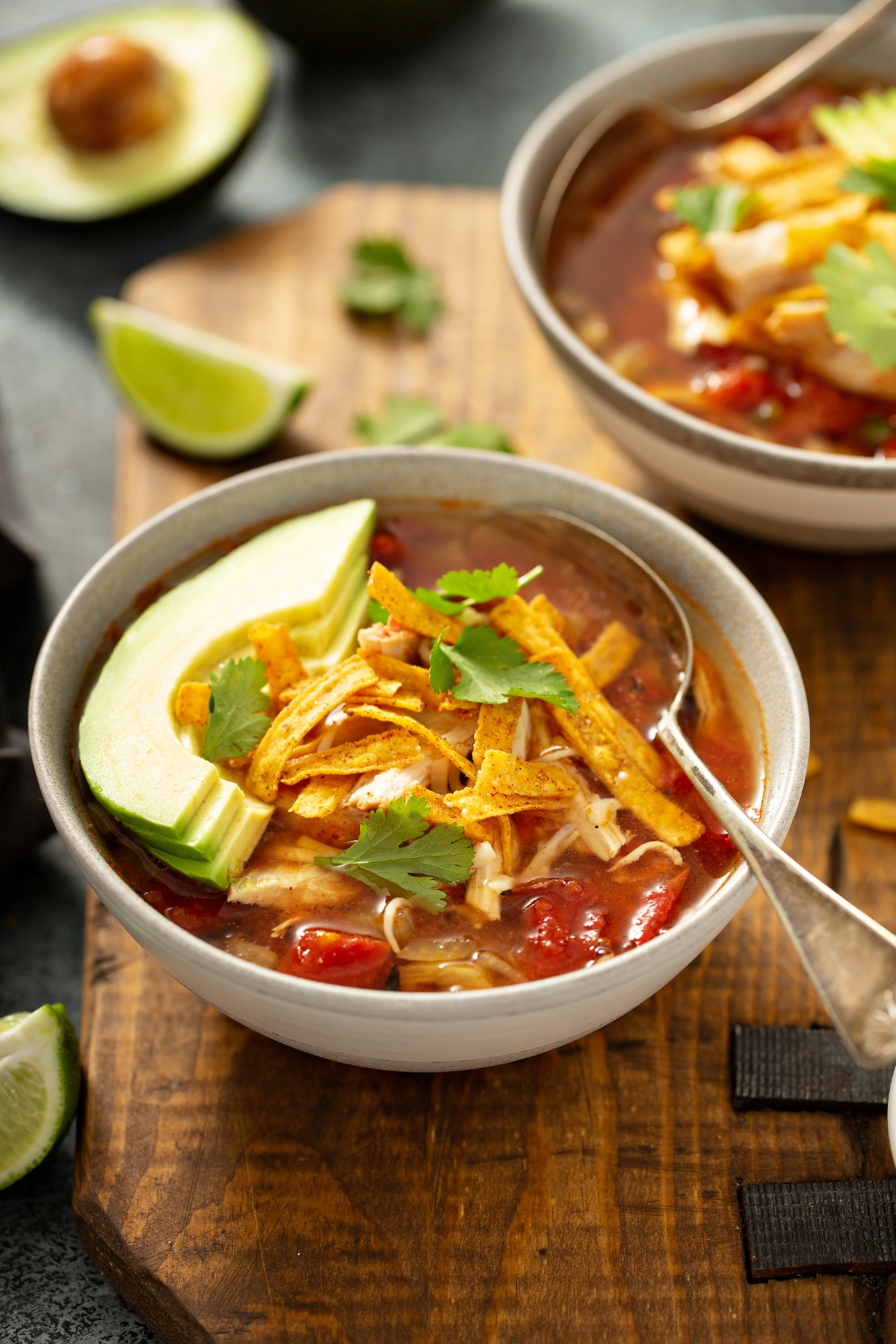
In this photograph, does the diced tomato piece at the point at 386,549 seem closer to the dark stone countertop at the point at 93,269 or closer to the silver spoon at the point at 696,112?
the dark stone countertop at the point at 93,269

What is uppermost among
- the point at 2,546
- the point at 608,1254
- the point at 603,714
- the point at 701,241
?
the point at 701,241

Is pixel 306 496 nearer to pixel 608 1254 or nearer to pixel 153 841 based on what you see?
pixel 153 841

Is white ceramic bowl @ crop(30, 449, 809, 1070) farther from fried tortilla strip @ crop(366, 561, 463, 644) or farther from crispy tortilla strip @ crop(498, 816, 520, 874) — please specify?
fried tortilla strip @ crop(366, 561, 463, 644)

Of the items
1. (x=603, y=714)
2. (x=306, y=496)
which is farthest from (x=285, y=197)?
(x=603, y=714)

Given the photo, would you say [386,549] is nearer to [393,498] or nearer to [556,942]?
[393,498]

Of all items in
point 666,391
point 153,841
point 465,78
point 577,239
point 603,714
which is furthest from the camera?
point 465,78

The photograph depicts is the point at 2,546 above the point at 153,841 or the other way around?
the other way around

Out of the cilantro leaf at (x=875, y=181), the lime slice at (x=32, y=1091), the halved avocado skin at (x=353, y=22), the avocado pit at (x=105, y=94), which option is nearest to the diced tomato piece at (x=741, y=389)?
the cilantro leaf at (x=875, y=181)
